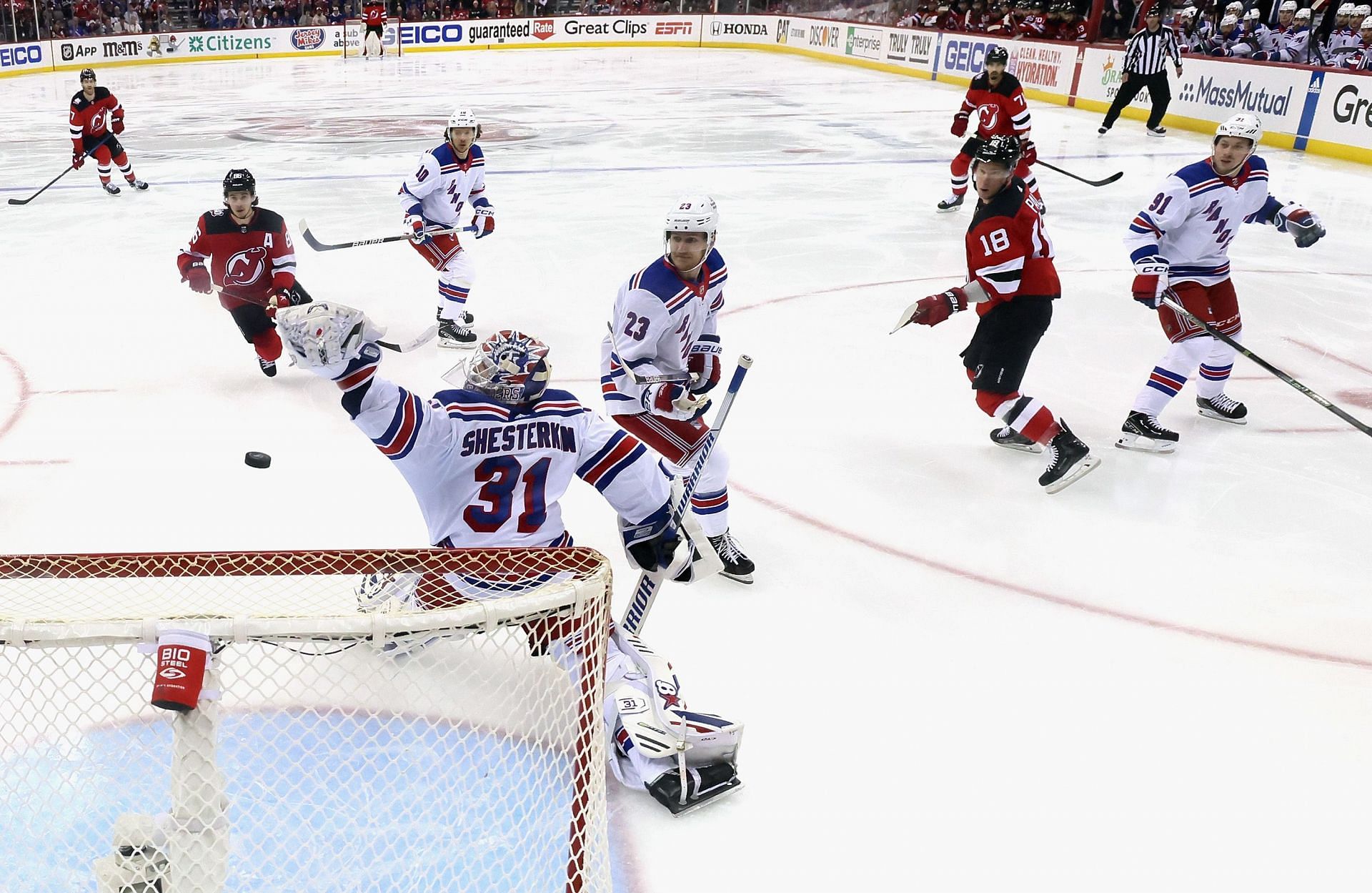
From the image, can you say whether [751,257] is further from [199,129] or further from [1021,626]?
[199,129]

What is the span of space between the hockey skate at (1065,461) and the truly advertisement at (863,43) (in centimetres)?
1688

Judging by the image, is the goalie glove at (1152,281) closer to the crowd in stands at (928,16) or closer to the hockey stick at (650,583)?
the hockey stick at (650,583)

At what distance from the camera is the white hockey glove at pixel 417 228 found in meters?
5.42

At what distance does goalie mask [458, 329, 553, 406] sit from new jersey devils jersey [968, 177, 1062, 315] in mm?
1996

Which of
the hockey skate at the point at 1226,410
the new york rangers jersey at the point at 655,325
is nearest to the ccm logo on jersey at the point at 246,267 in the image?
the new york rangers jersey at the point at 655,325

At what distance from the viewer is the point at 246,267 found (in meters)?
4.88

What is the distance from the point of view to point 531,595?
1.63 meters

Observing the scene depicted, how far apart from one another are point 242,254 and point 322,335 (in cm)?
309

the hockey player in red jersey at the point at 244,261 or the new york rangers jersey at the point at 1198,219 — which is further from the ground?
the new york rangers jersey at the point at 1198,219

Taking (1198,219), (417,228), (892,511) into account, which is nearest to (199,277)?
(417,228)

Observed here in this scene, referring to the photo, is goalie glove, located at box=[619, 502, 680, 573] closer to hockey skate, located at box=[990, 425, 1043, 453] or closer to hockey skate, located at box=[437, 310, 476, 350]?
hockey skate, located at box=[990, 425, 1043, 453]

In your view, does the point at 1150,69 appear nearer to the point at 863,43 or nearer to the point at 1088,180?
the point at 1088,180

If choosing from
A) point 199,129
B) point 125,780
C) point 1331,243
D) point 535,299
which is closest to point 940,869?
A: point 125,780

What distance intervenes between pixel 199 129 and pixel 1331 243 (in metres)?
11.1
